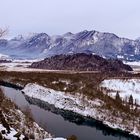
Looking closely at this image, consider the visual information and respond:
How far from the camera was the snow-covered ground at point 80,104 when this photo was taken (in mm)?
77075

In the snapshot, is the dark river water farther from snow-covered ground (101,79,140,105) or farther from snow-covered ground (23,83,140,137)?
snow-covered ground (101,79,140,105)

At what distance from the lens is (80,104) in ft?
310

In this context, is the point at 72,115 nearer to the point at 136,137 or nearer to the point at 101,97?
the point at 101,97

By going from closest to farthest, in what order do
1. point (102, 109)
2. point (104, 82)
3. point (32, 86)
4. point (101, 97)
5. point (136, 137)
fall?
point (136, 137) → point (102, 109) → point (101, 97) → point (32, 86) → point (104, 82)

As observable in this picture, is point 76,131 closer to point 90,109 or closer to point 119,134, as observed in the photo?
point 119,134

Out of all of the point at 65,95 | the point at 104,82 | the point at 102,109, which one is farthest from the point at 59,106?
the point at 104,82

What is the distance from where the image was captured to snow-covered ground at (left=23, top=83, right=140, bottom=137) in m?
77.1

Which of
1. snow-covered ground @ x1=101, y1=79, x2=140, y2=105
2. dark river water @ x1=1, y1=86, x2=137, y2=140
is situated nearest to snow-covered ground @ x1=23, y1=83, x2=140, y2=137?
dark river water @ x1=1, y1=86, x2=137, y2=140

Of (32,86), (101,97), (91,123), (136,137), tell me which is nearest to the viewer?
(136,137)

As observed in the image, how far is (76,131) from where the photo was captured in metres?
69.9

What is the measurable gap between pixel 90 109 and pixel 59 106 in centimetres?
1227

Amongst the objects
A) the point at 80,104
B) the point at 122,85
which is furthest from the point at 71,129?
the point at 122,85

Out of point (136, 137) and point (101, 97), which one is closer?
point (136, 137)

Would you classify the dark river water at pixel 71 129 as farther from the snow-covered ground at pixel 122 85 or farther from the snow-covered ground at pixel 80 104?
the snow-covered ground at pixel 122 85
